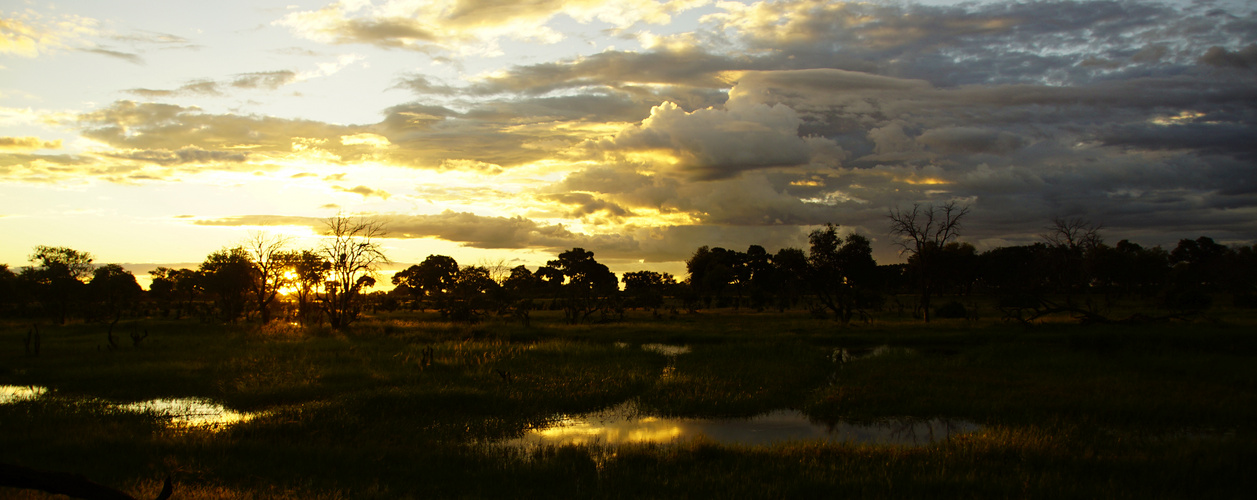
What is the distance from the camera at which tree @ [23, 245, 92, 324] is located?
60.1m

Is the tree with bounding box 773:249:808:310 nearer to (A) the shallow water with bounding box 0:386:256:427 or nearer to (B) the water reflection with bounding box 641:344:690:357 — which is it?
(B) the water reflection with bounding box 641:344:690:357

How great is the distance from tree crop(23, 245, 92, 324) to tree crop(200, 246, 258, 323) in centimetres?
1126

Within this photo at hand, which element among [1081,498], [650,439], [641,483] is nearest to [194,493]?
[641,483]

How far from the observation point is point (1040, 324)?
122 feet

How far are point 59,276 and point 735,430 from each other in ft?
270

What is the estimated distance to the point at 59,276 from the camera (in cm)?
6800

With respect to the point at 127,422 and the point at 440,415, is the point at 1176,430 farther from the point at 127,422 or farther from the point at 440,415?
the point at 127,422

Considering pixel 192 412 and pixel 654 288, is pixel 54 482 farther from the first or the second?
pixel 654 288

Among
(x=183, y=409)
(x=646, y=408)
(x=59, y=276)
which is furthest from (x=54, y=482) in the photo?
(x=59, y=276)

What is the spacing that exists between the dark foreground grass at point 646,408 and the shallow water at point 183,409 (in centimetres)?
62

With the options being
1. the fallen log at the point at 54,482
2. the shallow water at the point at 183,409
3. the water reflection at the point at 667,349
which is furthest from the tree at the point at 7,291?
the fallen log at the point at 54,482

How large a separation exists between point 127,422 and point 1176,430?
26.6 metres

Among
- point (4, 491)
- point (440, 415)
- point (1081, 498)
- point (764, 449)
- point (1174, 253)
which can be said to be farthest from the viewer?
point (1174, 253)

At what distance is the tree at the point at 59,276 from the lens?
2366 inches
